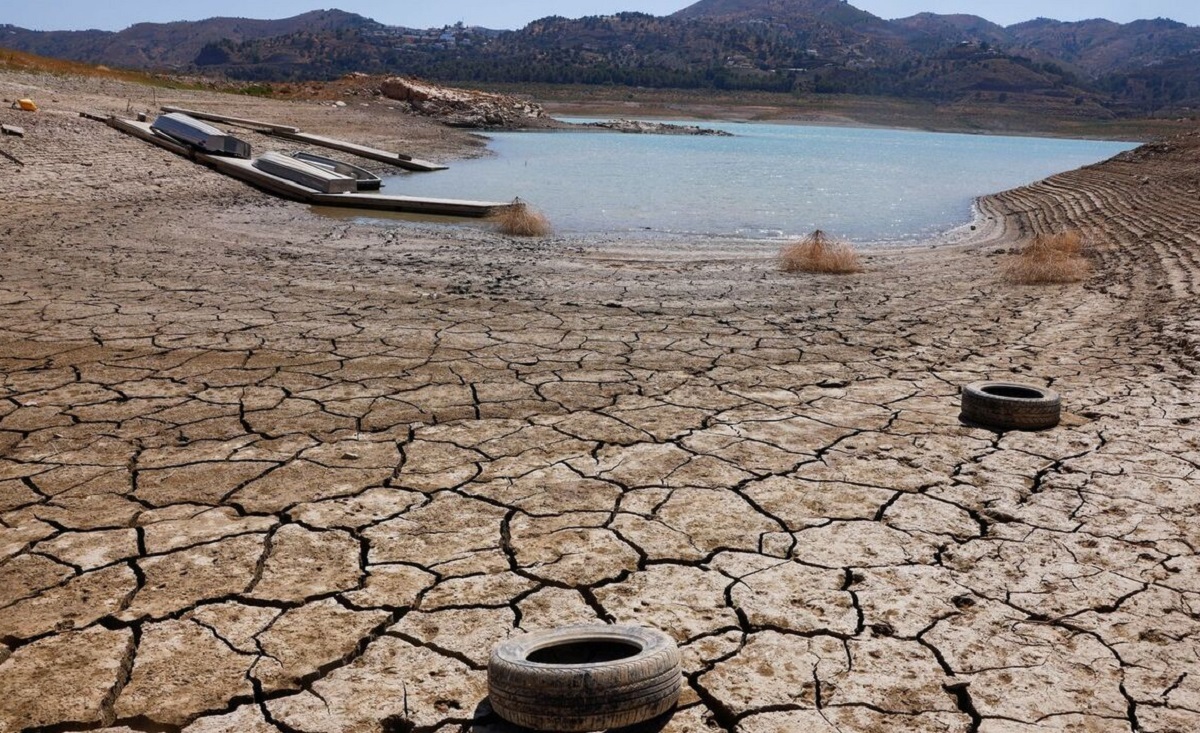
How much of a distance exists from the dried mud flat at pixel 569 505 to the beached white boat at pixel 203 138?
33.6ft

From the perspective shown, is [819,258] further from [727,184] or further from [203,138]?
[727,184]

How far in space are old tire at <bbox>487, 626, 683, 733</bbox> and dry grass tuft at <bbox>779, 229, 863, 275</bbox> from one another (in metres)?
8.28

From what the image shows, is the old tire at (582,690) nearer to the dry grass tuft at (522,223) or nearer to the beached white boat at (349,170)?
the dry grass tuft at (522,223)

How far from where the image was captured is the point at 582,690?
2.50 meters

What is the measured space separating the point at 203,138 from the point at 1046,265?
1485 centimetres

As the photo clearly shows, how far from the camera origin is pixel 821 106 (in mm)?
80250

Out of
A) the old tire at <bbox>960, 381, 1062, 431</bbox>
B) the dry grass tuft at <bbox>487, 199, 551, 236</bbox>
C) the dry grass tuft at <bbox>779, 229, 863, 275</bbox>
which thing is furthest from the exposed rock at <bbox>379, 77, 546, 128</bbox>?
the old tire at <bbox>960, 381, 1062, 431</bbox>

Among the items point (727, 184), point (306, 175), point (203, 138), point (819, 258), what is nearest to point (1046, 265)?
point (819, 258)

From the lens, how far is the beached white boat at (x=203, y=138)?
17.7 meters

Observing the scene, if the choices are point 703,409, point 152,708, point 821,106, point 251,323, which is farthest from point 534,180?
point 821,106

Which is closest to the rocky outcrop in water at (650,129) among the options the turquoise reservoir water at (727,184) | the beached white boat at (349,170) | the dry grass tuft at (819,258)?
the turquoise reservoir water at (727,184)

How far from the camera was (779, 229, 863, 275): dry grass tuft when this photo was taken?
410 inches

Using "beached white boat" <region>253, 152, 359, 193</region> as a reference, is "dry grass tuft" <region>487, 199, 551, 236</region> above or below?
below

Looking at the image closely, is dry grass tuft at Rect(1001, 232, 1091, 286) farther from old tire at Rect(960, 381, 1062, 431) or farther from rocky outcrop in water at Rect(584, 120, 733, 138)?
rocky outcrop in water at Rect(584, 120, 733, 138)
